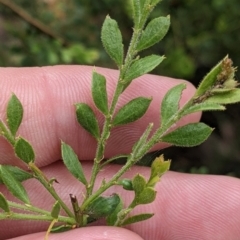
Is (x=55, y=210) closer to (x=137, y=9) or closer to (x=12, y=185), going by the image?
Answer: (x=12, y=185)

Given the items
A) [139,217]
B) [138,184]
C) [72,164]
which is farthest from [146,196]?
[72,164]

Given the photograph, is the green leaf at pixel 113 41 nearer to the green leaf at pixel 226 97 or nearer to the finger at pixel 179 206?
the green leaf at pixel 226 97

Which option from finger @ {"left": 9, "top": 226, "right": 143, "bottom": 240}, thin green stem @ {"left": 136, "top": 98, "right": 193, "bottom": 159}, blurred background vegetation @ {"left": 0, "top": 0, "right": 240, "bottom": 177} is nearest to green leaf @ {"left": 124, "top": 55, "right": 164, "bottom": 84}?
thin green stem @ {"left": 136, "top": 98, "right": 193, "bottom": 159}

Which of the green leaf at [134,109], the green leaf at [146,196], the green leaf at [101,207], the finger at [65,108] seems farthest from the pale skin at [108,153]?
the green leaf at [146,196]

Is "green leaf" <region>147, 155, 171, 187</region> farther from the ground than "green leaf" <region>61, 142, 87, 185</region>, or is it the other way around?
"green leaf" <region>147, 155, 171, 187</region>

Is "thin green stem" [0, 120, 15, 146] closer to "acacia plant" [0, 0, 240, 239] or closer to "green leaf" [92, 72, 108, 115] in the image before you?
"acacia plant" [0, 0, 240, 239]

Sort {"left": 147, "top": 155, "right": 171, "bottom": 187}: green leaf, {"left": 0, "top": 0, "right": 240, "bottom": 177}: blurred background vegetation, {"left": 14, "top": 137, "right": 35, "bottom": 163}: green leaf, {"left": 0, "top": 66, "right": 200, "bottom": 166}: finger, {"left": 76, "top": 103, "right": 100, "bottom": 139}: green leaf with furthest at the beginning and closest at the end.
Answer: {"left": 0, "top": 0, "right": 240, "bottom": 177}: blurred background vegetation → {"left": 0, "top": 66, "right": 200, "bottom": 166}: finger → {"left": 76, "top": 103, "right": 100, "bottom": 139}: green leaf → {"left": 14, "top": 137, "right": 35, "bottom": 163}: green leaf → {"left": 147, "top": 155, "right": 171, "bottom": 187}: green leaf

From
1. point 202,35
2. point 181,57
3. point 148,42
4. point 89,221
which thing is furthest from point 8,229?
point 202,35

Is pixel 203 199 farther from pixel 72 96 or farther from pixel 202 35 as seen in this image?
pixel 202 35
